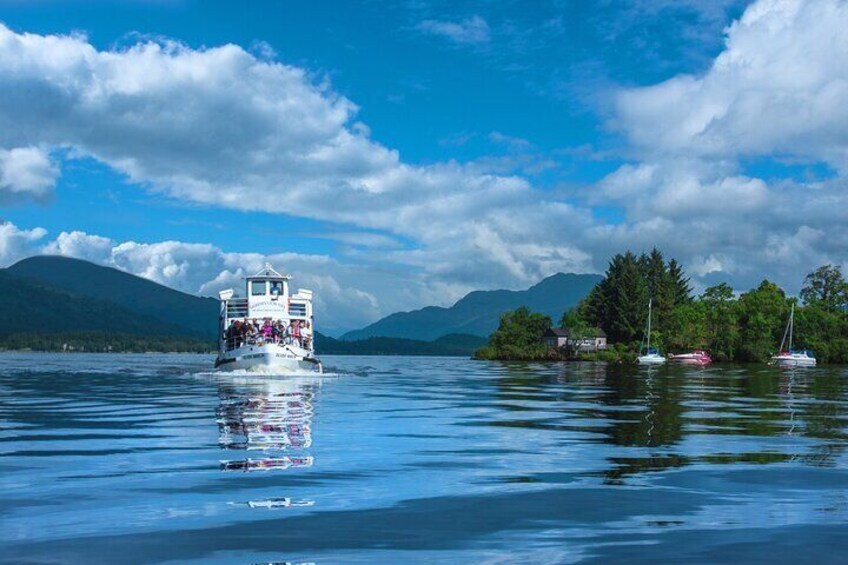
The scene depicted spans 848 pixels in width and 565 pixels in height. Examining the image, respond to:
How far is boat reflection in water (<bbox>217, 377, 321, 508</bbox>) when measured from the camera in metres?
15.3

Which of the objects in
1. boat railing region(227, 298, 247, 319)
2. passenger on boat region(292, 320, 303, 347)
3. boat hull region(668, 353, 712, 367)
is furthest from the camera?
boat hull region(668, 353, 712, 367)

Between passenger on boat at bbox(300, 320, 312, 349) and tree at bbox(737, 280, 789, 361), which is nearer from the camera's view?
passenger on boat at bbox(300, 320, 312, 349)

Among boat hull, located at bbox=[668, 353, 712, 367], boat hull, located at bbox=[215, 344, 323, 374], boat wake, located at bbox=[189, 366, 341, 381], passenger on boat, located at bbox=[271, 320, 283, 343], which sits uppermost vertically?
passenger on boat, located at bbox=[271, 320, 283, 343]

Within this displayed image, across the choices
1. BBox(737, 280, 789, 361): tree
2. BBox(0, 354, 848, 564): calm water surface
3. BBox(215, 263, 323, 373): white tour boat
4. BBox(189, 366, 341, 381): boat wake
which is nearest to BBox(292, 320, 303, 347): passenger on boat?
BBox(215, 263, 323, 373): white tour boat

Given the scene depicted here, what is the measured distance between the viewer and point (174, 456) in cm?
1675

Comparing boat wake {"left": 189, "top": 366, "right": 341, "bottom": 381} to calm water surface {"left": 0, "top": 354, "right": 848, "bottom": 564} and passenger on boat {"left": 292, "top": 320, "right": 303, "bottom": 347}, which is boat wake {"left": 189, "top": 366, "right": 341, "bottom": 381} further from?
calm water surface {"left": 0, "top": 354, "right": 848, "bottom": 564}

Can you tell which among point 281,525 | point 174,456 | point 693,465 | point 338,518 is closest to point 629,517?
point 338,518

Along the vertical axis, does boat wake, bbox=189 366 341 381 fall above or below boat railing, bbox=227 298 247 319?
below

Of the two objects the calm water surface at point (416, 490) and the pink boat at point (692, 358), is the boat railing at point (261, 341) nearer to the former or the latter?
the calm water surface at point (416, 490)

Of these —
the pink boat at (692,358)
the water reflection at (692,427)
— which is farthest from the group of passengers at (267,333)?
the pink boat at (692,358)

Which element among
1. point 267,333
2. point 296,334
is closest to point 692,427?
point 267,333

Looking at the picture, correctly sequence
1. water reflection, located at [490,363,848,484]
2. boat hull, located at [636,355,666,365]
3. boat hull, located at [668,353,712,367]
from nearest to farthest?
water reflection, located at [490,363,848,484], boat hull, located at [636,355,666,365], boat hull, located at [668,353,712,367]

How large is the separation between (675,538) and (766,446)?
11231 millimetres

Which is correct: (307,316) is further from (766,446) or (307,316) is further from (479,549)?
(479,549)
